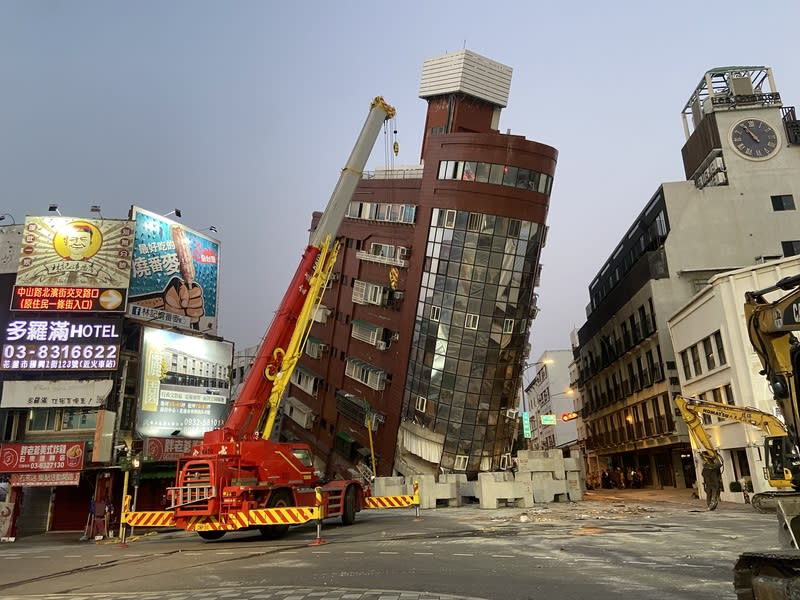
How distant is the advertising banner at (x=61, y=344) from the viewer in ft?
101

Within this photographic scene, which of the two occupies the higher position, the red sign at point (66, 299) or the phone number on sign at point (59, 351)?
the red sign at point (66, 299)

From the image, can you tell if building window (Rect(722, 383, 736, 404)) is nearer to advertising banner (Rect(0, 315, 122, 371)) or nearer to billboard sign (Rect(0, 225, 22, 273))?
advertising banner (Rect(0, 315, 122, 371))

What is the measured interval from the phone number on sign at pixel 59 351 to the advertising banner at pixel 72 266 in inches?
85.0

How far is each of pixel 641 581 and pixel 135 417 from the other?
30.1 meters

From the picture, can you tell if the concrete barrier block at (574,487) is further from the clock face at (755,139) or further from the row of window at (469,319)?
the clock face at (755,139)

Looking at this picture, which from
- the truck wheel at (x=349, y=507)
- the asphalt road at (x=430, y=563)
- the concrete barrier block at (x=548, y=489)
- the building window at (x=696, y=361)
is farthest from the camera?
the building window at (x=696, y=361)

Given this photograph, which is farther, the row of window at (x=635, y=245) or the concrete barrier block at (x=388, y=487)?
the row of window at (x=635, y=245)

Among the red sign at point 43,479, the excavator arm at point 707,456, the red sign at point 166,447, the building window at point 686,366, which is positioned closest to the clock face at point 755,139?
the building window at point 686,366

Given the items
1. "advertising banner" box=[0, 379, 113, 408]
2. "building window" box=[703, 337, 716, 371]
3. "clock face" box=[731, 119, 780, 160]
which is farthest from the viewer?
"clock face" box=[731, 119, 780, 160]

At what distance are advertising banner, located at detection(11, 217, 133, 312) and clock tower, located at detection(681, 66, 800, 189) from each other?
151 ft

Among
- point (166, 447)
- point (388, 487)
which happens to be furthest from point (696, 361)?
point (166, 447)

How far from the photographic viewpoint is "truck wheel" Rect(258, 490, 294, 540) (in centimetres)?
2002

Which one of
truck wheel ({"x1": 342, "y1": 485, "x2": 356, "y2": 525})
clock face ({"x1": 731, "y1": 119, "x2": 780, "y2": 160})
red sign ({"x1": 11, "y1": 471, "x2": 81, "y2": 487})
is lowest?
truck wheel ({"x1": 342, "y1": 485, "x2": 356, "y2": 525})

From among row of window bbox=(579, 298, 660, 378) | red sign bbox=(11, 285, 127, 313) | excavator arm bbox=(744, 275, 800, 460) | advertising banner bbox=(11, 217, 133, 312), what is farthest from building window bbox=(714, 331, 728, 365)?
advertising banner bbox=(11, 217, 133, 312)
